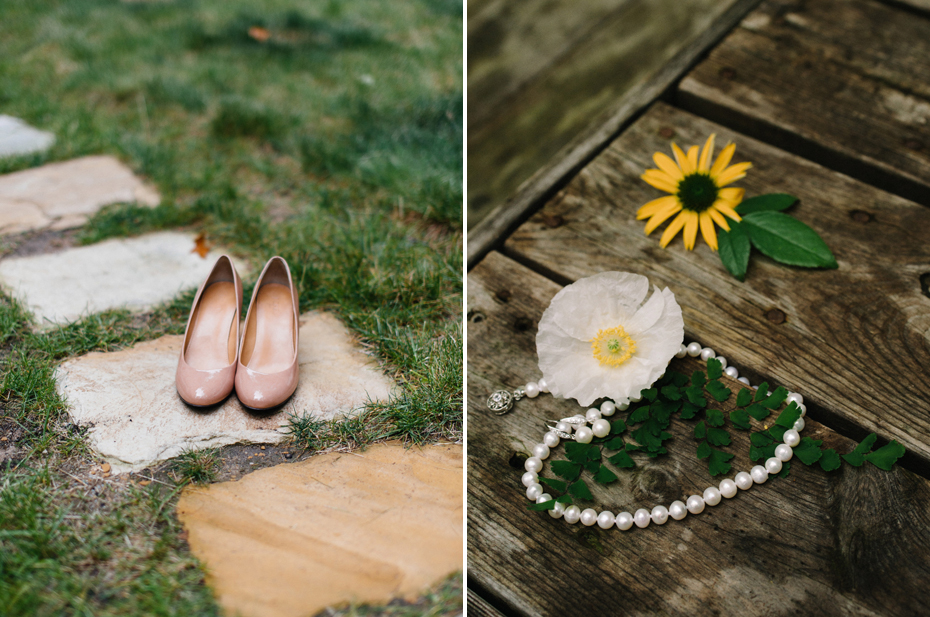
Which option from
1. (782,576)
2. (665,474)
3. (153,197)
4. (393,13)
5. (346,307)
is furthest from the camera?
(393,13)

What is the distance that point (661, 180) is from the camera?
3.97 feet

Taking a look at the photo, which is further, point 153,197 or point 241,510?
point 153,197

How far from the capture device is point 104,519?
967 millimetres

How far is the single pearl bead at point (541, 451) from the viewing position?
3.30ft

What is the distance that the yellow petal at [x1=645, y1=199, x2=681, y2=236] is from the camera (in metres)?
1.21

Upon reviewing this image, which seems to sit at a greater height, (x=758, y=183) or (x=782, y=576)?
(x=758, y=183)

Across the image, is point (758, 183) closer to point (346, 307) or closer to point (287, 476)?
point (346, 307)

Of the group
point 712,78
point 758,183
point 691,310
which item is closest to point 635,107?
point 712,78

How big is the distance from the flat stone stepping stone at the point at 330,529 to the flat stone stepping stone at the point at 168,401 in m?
0.11

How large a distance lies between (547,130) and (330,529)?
186cm

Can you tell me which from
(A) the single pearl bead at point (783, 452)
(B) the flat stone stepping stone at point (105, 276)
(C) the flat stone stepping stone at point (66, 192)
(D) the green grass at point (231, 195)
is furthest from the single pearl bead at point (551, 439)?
(C) the flat stone stepping stone at point (66, 192)

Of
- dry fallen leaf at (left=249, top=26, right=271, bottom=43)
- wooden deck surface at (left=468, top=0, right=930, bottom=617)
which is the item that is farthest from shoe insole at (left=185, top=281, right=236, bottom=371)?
dry fallen leaf at (left=249, top=26, right=271, bottom=43)

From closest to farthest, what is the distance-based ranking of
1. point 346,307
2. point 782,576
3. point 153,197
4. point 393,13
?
point 782,576 → point 346,307 → point 153,197 → point 393,13

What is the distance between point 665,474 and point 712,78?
970mm
